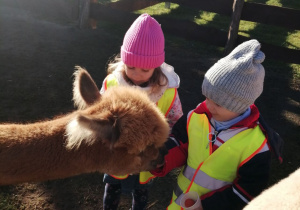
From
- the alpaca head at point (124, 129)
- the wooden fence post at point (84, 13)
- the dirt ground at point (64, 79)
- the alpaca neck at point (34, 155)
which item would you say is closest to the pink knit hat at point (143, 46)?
the alpaca head at point (124, 129)

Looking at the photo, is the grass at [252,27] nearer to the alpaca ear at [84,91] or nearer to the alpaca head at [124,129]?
the alpaca head at [124,129]

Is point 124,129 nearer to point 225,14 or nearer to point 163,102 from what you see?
point 163,102

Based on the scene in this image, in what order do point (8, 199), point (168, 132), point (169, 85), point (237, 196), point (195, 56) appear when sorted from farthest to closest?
point (195, 56), point (8, 199), point (169, 85), point (168, 132), point (237, 196)

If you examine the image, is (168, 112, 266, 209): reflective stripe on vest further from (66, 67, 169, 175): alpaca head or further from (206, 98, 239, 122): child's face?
(66, 67, 169, 175): alpaca head

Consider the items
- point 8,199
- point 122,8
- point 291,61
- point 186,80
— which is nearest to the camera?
point 8,199

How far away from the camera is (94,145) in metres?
2.04

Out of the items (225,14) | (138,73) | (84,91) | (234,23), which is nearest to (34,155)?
(84,91)

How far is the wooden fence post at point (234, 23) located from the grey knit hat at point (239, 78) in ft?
16.7

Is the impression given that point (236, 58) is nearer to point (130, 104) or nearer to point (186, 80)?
point (130, 104)

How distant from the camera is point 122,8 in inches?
334

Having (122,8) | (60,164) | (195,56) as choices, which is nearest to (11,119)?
(60,164)

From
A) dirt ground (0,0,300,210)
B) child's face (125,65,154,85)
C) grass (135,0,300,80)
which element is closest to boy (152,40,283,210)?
child's face (125,65,154,85)

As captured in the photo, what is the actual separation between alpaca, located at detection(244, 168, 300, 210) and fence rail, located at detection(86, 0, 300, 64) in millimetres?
5421

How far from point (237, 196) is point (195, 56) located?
5.41 metres
